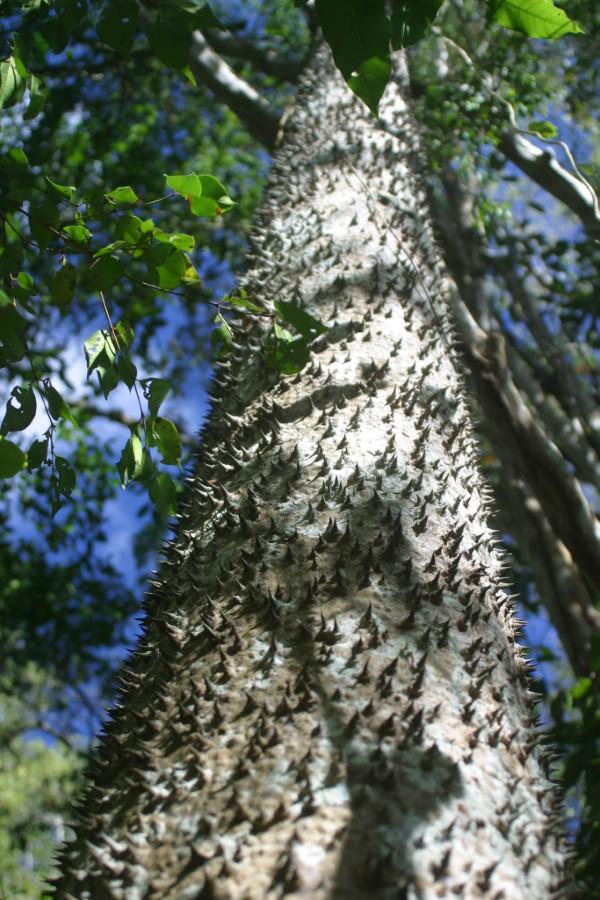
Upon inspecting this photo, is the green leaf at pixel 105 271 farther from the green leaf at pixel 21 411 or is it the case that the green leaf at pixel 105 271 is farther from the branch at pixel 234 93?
the branch at pixel 234 93

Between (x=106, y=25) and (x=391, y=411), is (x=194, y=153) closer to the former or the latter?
(x=106, y=25)

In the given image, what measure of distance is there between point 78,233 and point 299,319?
49 cm

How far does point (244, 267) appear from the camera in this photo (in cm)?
268

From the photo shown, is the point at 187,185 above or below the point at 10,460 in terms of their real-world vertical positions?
above

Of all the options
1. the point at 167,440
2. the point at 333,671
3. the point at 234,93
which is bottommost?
the point at 333,671

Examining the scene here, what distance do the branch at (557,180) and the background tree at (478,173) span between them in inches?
0.4

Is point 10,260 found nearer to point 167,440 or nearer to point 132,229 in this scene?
point 132,229

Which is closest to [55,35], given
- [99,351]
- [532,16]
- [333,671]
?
[99,351]

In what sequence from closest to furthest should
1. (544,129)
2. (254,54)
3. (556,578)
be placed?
(544,129) → (556,578) → (254,54)

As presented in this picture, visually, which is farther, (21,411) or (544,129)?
(544,129)

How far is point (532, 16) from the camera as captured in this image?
153 centimetres

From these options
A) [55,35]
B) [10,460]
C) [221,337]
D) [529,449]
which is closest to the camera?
[10,460]

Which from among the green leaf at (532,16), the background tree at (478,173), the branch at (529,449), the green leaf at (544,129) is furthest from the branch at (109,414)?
the green leaf at (532,16)

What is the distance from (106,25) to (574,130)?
239 inches
